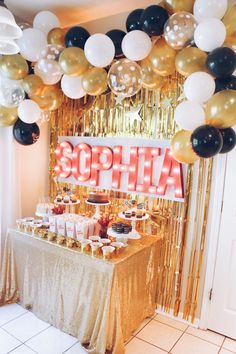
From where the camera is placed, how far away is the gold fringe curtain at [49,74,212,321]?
2561mm

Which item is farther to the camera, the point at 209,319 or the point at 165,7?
the point at 209,319

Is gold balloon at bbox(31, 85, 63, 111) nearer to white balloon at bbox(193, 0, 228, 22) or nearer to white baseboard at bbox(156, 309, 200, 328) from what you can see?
white balloon at bbox(193, 0, 228, 22)

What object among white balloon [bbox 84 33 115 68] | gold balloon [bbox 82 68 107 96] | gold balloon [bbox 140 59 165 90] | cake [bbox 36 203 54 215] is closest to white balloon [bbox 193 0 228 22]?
gold balloon [bbox 140 59 165 90]

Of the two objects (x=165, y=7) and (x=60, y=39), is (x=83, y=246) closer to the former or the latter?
(x=60, y=39)

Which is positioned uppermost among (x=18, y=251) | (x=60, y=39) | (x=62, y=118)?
(x=60, y=39)

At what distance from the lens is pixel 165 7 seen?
1.96 metres

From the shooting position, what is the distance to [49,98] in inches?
94.3

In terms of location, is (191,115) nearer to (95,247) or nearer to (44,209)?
(95,247)

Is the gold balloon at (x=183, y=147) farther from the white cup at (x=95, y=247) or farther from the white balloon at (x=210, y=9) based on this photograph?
the white cup at (x=95, y=247)

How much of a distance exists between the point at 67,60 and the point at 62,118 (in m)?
1.31

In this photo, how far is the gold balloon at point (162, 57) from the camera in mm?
1929

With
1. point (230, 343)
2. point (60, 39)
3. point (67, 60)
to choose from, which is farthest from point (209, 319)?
point (60, 39)

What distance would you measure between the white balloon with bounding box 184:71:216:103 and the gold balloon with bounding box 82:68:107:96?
2.30 feet

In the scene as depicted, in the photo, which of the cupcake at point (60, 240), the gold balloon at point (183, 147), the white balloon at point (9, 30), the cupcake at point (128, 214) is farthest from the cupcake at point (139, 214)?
the white balloon at point (9, 30)
